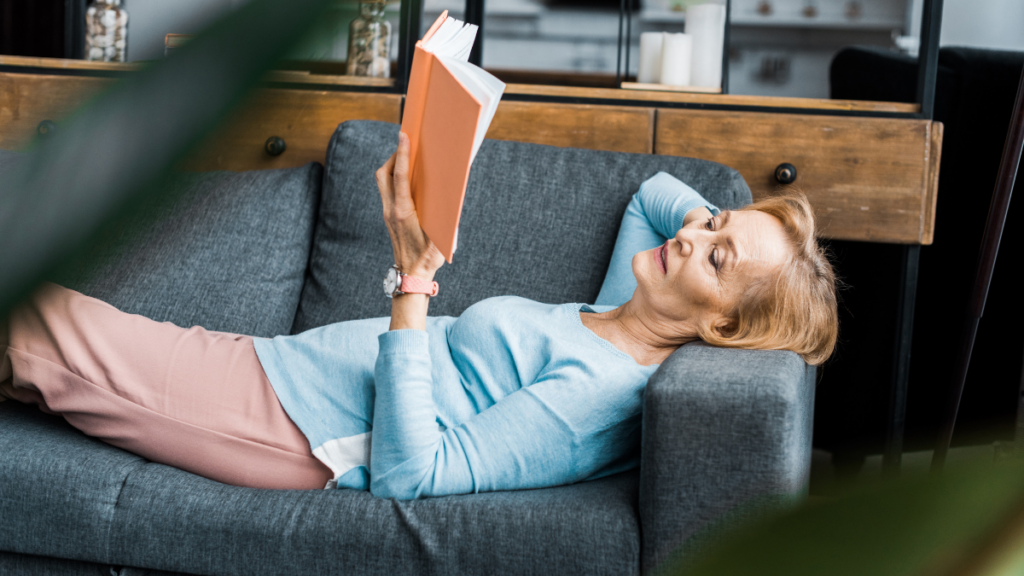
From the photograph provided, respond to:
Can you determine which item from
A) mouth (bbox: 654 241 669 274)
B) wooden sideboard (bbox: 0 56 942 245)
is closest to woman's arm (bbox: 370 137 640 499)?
mouth (bbox: 654 241 669 274)

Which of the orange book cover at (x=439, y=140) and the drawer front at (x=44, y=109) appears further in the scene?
the orange book cover at (x=439, y=140)

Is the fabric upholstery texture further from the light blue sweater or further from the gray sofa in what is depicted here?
the light blue sweater

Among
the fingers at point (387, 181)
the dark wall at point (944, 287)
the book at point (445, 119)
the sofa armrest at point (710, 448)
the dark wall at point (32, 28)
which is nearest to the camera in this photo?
the book at point (445, 119)

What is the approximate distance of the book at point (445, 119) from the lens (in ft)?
2.33

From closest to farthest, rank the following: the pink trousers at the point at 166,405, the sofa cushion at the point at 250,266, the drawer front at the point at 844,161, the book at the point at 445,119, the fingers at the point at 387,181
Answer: the book at the point at 445,119 < the fingers at the point at 387,181 < the pink trousers at the point at 166,405 < the sofa cushion at the point at 250,266 < the drawer front at the point at 844,161

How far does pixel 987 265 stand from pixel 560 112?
994 mm

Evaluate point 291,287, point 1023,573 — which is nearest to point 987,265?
point 291,287

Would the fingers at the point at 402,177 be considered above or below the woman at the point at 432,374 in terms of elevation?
above

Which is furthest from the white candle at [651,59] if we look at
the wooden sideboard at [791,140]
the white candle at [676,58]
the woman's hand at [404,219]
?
the woman's hand at [404,219]

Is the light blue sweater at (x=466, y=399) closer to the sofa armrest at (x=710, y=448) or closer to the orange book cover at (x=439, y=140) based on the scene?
the sofa armrest at (x=710, y=448)

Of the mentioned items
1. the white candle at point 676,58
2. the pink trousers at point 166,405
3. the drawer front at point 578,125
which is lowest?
the pink trousers at point 166,405

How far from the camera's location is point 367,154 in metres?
1.74

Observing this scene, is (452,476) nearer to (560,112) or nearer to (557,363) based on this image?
(557,363)

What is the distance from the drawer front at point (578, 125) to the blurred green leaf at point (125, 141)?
6.07 ft
